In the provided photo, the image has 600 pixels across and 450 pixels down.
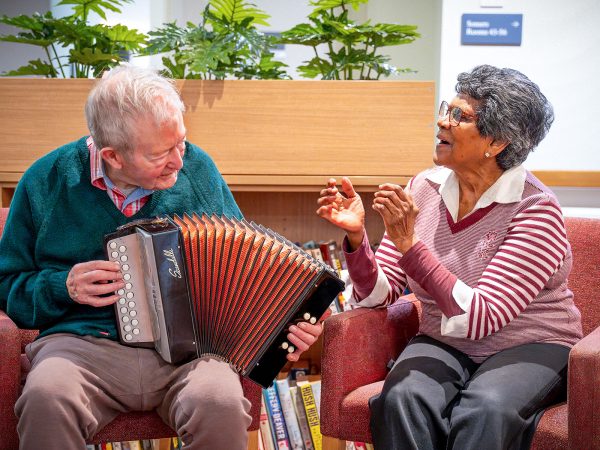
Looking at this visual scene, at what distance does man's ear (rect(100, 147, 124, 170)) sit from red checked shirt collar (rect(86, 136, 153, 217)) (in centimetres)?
7

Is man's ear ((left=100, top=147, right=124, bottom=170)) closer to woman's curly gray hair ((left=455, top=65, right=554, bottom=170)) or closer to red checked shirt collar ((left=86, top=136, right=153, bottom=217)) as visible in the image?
red checked shirt collar ((left=86, top=136, right=153, bottom=217))

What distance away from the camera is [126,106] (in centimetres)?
183

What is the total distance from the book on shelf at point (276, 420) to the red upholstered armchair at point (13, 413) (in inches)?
30.8

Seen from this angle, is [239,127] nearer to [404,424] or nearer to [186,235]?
[186,235]

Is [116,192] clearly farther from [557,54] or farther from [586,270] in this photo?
[557,54]

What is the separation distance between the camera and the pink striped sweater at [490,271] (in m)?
1.85

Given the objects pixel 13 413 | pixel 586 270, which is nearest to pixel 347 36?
pixel 586 270

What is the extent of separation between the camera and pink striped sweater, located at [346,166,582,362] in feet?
6.06

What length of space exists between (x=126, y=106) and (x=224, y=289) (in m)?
0.52

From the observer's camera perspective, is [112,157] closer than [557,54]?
Yes

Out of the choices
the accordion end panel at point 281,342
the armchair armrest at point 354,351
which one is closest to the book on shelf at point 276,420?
the armchair armrest at point 354,351

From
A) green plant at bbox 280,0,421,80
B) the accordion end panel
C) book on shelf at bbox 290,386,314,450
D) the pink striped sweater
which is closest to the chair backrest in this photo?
the pink striped sweater

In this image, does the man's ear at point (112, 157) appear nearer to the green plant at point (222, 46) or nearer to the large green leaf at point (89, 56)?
the green plant at point (222, 46)

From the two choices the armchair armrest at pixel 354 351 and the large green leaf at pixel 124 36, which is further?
the large green leaf at pixel 124 36
